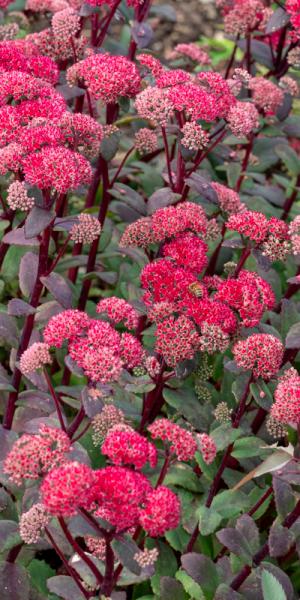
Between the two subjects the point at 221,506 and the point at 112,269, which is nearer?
the point at 221,506

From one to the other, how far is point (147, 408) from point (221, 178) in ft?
6.93

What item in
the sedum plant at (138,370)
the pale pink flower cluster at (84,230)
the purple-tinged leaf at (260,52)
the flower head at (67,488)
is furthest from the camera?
the purple-tinged leaf at (260,52)

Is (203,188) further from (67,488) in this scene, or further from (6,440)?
(67,488)

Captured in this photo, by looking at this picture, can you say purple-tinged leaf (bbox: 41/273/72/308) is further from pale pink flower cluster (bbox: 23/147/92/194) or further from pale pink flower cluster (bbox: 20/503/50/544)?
pale pink flower cluster (bbox: 20/503/50/544)

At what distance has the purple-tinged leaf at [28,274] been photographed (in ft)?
8.79

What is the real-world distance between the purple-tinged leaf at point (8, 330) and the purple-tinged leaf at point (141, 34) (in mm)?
1349

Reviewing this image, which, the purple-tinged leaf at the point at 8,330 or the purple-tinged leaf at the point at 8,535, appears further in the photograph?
the purple-tinged leaf at the point at 8,330

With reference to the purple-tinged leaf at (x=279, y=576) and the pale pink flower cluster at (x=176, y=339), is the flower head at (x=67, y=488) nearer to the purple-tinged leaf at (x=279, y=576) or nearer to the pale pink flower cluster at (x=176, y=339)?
the pale pink flower cluster at (x=176, y=339)

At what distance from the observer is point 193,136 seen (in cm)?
257

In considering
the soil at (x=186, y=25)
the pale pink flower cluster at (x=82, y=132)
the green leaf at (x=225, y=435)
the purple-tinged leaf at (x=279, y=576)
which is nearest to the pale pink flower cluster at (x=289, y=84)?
the pale pink flower cluster at (x=82, y=132)

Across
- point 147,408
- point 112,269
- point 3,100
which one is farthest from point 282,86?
point 147,408

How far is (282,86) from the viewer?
371 centimetres

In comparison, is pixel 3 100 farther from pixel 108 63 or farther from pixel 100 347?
pixel 100 347

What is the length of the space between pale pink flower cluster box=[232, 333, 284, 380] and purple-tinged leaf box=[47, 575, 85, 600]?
0.75 meters
